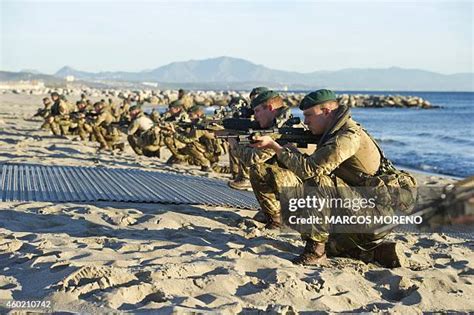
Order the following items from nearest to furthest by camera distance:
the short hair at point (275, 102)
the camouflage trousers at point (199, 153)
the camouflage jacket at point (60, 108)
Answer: the short hair at point (275, 102)
the camouflage trousers at point (199, 153)
the camouflage jacket at point (60, 108)

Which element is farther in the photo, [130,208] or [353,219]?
[130,208]

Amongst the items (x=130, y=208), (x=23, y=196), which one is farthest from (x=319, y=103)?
(x=23, y=196)

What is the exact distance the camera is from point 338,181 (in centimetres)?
559

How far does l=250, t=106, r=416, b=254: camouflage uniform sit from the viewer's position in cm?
541

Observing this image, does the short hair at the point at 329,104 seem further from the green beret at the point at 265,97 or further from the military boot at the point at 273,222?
the green beret at the point at 265,97

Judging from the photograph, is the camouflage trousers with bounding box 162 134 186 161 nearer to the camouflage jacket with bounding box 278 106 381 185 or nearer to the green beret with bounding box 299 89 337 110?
the camouflage jacket with bounding box 278 106 381 185

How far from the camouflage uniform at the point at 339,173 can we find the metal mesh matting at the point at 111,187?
2797mm

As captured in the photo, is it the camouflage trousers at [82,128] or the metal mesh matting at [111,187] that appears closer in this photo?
the metal mesh matting at [111,187]

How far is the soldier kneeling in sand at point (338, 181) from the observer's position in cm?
546

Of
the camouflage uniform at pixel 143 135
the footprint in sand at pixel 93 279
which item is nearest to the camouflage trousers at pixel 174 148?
the camouflage uniform at pixel 143 135

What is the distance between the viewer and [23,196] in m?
8.53

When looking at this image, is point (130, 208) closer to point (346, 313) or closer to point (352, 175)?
point (352, 175)

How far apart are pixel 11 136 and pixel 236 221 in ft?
46.6

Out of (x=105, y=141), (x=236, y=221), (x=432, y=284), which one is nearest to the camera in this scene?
(x=432, y=284)
